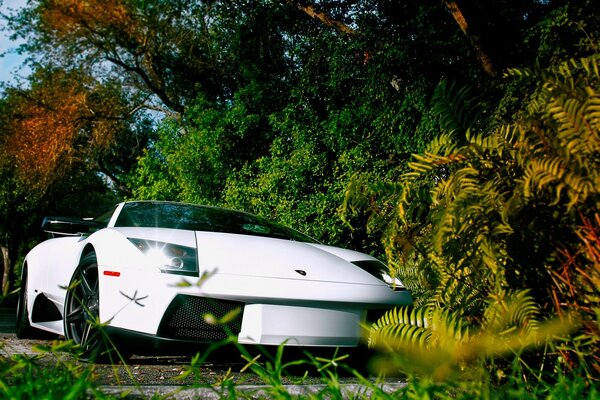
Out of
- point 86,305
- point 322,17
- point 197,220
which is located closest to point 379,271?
point 197,220

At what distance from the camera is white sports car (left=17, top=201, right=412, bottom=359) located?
4.26 m

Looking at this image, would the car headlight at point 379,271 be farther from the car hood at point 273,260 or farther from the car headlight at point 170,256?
the car headlight at point 170,256

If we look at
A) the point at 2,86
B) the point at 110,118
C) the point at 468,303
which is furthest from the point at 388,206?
the point at 2,86

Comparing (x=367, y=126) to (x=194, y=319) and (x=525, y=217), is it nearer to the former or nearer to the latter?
(x=194, y=319)

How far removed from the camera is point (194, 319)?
428cm

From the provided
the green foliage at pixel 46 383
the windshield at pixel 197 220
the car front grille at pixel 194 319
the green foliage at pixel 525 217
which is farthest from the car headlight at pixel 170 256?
the green foliage at pixel 46 383

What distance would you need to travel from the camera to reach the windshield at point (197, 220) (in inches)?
208

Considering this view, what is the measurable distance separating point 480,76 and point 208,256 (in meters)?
7.83

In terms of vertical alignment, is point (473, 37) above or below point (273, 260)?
above

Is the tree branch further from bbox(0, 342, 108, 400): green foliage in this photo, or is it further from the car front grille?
bbox(0, 342, 108, 400): green foliage

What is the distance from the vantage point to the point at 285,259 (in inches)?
187

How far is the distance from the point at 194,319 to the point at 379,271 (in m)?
1.50

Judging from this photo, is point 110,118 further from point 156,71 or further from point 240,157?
point 240,157

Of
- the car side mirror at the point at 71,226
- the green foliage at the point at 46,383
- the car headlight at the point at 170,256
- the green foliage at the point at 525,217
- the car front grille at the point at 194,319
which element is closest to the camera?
the green foliage at the point at 46,383
